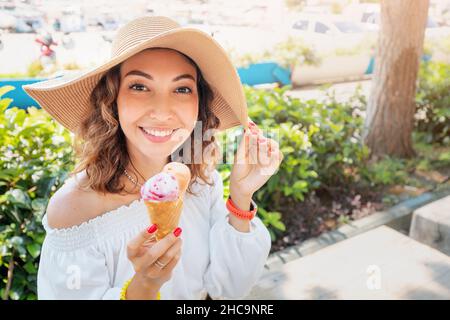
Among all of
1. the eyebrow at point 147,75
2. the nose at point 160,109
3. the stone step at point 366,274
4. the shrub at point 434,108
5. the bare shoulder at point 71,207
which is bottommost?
the stone step at point 366,274

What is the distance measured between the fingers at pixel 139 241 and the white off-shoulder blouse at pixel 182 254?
26cm

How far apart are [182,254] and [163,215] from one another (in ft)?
Result: 1.72

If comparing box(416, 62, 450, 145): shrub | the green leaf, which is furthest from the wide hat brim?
box(416, 62, 450, 145): shrub

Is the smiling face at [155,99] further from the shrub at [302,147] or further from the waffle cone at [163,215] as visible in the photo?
the shrub at [302,147]

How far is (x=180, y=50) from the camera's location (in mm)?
1317

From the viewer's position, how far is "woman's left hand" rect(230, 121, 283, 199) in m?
1.43

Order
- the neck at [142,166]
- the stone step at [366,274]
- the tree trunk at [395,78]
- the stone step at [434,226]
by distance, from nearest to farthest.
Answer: the neck at [142,166], the stone step at [366,274], the stone step at [434,226], the tree trunk at [395,78]

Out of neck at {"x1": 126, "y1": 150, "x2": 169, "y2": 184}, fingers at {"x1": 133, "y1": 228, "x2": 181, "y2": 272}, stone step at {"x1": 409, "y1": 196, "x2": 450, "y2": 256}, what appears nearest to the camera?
fingers at {"x1": 133, "y1": 228, "x2": 181, "y2": 272}

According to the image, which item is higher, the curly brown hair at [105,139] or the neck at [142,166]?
the curly brown hair at [105,139]

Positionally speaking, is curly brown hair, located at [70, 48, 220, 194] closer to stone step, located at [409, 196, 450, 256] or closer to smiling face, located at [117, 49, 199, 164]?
smiling face, located at [117, 49, 199, 164]

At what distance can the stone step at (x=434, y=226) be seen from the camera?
295 cm

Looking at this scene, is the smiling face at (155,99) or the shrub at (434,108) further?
the shrub at (434,108)

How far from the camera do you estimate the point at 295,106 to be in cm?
372

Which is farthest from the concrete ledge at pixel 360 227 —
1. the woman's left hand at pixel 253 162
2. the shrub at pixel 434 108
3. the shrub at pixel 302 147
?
the woman's left hand at pixel 253 162
